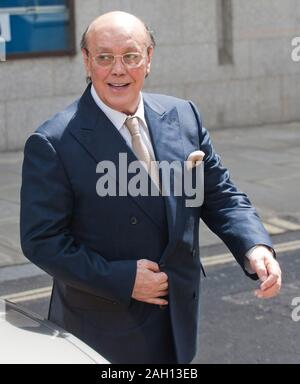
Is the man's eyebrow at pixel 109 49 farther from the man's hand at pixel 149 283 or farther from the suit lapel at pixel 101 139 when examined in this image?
the man's hand at pixel 149 283

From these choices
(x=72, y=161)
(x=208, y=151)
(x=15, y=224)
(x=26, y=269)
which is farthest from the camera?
(x=15, y=224)

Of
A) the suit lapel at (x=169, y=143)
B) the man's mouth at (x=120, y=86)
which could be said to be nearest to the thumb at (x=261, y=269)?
the suit lapel at (x=169, y=143)

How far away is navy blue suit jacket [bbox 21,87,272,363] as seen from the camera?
10.6 feet

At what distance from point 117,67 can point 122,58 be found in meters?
0.04

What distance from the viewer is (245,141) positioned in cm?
1452

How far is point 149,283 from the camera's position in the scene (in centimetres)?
330

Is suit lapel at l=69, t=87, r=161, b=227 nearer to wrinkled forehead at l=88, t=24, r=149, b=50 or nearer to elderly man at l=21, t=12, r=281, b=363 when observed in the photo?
elderly man at l=21, t=12, r=281, b=363

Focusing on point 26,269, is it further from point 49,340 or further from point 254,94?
point 254,94

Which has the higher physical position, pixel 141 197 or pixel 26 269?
pixel 141 197

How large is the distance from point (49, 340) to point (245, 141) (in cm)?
1167

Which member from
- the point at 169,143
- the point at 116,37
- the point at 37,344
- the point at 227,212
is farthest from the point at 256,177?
the point at 37,344

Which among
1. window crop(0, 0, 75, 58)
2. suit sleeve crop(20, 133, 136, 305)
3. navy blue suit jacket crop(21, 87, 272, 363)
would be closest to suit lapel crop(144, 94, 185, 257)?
navy blue suit jacket crop(21, 87, 272, 363)

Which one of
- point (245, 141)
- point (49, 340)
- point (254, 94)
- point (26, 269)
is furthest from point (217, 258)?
point (254, 94)

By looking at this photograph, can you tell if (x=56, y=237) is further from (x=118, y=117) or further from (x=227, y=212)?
(x=227, y=212)
